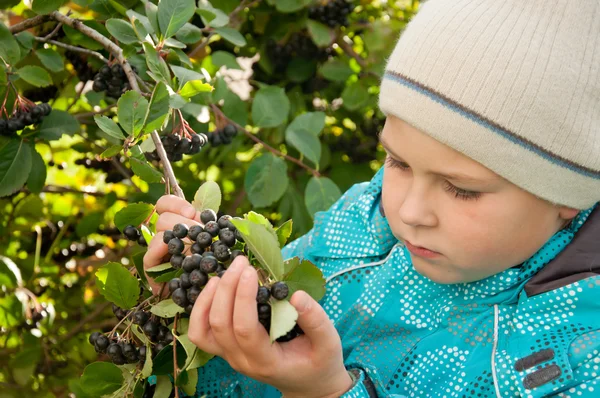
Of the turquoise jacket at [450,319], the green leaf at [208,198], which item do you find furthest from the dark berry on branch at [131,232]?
the turquoise jacket at [450,319]

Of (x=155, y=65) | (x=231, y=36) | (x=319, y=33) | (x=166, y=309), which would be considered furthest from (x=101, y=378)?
(x=319, y=33)

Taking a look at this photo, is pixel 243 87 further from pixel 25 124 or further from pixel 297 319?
pixel 297 319

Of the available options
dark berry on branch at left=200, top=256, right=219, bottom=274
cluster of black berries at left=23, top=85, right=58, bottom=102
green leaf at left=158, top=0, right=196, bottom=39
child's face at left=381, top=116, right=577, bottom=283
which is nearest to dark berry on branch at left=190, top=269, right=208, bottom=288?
→ dark berry on branch at left=200, top=256, right=219, bottom=274

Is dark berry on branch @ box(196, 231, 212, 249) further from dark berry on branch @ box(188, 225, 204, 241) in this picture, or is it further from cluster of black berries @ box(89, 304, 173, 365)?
cluster of black berries @ box(89, 304, 173, 365)

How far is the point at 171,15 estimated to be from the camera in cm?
132

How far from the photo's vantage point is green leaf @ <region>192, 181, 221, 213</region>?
1204 mm

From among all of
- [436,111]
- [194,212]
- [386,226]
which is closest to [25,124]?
[194,212]

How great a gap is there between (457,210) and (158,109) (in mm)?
479

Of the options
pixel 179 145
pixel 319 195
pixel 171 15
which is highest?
pixel 171 15

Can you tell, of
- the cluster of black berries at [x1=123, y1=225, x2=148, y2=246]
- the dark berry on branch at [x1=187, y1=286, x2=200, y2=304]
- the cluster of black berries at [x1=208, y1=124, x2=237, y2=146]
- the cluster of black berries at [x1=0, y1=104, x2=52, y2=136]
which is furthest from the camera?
the cluster of black berries at [x1=208, y1=124, x2=237, y2=146]

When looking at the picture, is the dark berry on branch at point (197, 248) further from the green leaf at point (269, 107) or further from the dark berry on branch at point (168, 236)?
the green leaf at point (269, 107)

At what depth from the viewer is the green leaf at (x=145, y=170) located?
1.18m

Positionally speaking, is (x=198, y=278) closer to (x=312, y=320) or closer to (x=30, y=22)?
(x=312, y=320)

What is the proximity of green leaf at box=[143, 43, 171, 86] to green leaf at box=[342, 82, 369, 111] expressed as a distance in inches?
42.3
